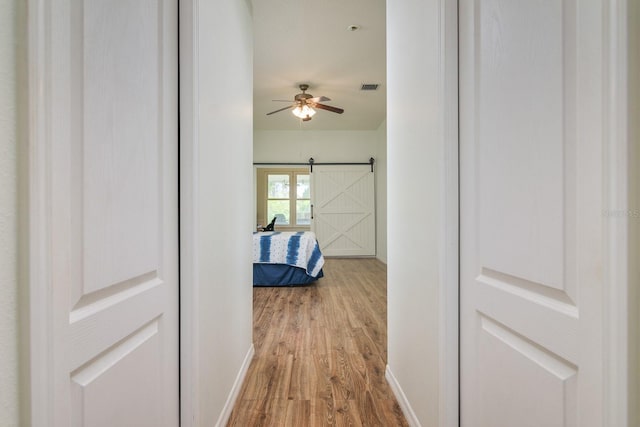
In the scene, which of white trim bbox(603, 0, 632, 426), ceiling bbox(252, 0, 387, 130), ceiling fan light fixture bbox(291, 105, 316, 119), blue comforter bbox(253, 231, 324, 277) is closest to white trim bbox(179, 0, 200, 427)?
white trim bbox(603, 0, 632, 426)

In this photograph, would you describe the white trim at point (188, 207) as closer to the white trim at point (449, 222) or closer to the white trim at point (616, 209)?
the white trim at point (449, 222)

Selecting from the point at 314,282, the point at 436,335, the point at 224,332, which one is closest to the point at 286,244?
the point at 314,282

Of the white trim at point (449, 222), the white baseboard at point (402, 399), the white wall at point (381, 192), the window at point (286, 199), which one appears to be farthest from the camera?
the window at point (286, 199)

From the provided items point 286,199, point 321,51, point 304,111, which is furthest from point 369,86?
point 286,199

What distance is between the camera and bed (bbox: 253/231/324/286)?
4297 millimetres

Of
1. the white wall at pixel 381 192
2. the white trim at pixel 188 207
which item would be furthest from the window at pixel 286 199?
the white trim at pixel 188 207

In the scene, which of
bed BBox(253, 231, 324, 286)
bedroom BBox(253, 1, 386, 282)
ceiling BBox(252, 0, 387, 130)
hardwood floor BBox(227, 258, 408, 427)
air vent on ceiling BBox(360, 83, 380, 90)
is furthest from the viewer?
air vent on ceiling BBox(360, 83, 380, 90)

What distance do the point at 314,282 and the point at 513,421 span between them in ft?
12.4

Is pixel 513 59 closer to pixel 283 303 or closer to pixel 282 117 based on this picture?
pixel 283 303

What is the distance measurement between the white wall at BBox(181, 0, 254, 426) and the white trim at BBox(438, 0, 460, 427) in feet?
2.94

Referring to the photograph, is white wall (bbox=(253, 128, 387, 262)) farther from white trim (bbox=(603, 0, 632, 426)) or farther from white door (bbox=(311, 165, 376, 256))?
white trim (bbox=(603, 0, 632, 426))

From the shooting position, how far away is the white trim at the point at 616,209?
0.57 m

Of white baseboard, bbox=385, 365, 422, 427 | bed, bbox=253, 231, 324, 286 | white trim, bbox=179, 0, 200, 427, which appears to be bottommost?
white baseboard, bbox=385, 365, 422, 427

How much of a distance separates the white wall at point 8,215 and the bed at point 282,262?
376cm
